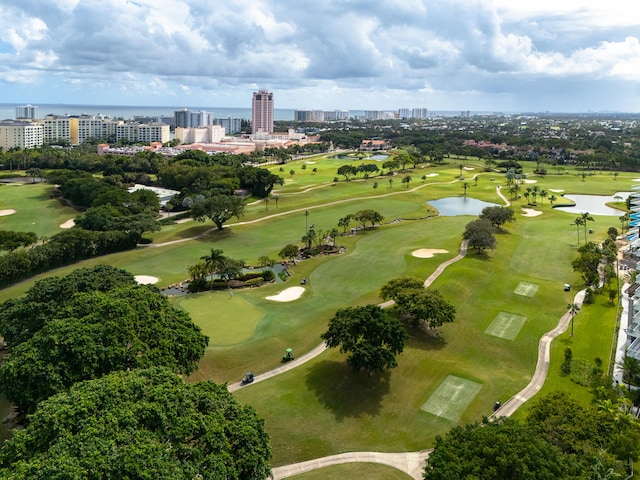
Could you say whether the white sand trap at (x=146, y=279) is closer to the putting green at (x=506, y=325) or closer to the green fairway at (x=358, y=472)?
the green fairway at (x=358, y=472)

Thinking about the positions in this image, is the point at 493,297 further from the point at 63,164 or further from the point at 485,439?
the point at 63,164

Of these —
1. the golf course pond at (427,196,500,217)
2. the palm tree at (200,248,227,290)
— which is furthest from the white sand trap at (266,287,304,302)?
the golf course pond at (427,196,500,217)

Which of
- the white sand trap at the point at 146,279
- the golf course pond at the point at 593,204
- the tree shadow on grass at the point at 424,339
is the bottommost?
the tree shadow on grass at the point at 424,339

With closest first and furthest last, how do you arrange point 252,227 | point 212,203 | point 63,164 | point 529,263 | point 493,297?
point 493,297
point 529,263
point 212,203
point 252,227
point 63,164

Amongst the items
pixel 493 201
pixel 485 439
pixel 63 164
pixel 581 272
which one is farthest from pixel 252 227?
pixel 63 164

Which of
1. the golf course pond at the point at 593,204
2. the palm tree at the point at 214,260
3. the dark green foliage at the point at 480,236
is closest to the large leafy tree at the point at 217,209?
the palm tree at the point at 214,260

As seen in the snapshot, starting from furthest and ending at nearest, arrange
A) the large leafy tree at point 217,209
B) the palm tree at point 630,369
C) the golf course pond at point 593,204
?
the golf course pond at point 593,204 < the large leafy tree at point 217,209 < the palm tree at point 630,369
